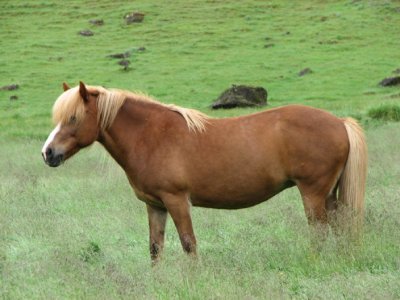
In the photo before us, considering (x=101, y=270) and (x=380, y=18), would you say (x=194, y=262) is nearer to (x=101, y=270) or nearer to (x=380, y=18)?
(x=101, y=270)

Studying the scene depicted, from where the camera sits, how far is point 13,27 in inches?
2019

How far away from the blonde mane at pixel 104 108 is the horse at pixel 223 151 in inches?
0.4

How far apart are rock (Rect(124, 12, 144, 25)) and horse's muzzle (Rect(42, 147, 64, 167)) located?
4466 centimetres

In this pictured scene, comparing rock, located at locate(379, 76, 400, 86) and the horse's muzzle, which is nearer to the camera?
the horse's muzzle

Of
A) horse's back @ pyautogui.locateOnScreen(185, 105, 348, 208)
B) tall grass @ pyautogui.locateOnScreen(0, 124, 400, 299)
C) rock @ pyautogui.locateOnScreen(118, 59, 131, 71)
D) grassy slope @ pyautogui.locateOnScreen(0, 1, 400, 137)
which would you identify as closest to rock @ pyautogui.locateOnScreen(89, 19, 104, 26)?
grassy slope @ pyautogui.locateOnScreen(0, 1, 400, 137)

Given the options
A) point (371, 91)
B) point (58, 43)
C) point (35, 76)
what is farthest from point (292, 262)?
point (58, 43)

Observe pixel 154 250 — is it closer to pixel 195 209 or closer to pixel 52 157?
pixel 52 157

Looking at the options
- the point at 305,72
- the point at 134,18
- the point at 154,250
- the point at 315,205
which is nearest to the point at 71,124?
the point at 154,250

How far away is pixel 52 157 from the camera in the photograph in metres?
7.57

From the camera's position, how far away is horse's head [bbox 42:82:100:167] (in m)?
7.57

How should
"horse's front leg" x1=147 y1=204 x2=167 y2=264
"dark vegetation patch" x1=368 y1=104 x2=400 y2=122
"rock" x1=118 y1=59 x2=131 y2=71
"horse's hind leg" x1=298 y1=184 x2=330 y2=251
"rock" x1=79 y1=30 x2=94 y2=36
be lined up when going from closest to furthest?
"horse's hind leg" x1=298 y1=184 x2=330 y2=251 < "horse's front leg" x1=147 y1=204 x2=167 y2=264 < "dark vegetation patch" x1=368 y1=104 x2=400 y2=122 < "rock" x1=118 y1=59 x2=131 y2=71 < "rock" x1=79 y1=30 x2=94 y2=36

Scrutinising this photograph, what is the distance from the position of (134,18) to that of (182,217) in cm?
4544

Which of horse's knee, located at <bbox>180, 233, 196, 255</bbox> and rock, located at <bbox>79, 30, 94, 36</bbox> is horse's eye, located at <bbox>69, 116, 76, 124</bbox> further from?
rock, located at <bbox>79, 30, 94, 36</bbox>

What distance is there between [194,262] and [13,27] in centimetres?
4731
